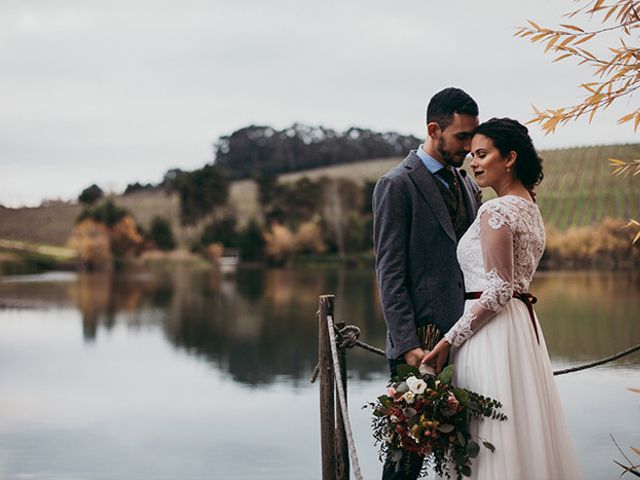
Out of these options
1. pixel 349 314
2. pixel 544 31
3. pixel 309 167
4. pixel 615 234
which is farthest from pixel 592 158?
pixel 544 31

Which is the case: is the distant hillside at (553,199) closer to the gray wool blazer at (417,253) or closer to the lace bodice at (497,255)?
the gray wool blazer at (417,253)

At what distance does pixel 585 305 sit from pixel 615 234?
18.4 m

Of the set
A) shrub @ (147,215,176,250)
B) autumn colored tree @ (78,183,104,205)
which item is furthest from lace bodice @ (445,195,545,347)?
autumn colored tree @ (78,183,104,205)

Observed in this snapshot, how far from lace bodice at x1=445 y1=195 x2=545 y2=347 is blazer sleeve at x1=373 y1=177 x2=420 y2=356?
8.0 inches

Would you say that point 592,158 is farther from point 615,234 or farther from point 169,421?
point 169,421

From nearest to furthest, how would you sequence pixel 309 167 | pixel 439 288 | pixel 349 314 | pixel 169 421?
pixel 439 288
pixel 169 421
pixel 349 314
pixel 309 167

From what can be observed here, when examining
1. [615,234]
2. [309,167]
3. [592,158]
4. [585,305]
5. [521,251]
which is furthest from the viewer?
[309,167]

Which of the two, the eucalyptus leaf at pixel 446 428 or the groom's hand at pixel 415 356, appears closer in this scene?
the eucalyptus leaf at pixel 446 428

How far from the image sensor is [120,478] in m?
6.58

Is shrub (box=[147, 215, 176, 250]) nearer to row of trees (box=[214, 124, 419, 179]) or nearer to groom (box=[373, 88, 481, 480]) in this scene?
row of trees (box=[214, 124, 419, 179])

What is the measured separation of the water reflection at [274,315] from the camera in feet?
42.5

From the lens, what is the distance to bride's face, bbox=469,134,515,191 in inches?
105

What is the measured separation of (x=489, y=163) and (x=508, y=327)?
514mm

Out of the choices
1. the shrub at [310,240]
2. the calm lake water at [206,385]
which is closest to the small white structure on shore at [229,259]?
the shrub at [310,240]
